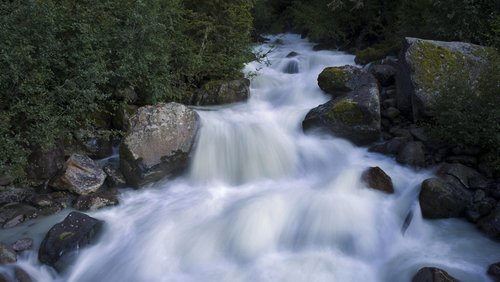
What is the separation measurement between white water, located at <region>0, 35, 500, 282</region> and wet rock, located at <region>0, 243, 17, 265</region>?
0.16 meters

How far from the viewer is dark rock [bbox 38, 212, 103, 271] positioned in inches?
235

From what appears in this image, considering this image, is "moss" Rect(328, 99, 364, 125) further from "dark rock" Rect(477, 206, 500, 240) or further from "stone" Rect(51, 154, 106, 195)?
"stone" Rect(51, 154, 106, 195)

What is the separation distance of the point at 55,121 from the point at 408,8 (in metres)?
10.2

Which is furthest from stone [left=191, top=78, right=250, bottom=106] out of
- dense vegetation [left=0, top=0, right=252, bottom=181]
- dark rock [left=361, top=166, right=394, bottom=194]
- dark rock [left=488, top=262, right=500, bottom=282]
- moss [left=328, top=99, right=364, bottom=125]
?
dark rock [left=488, top=262, right=500, bottom=282]

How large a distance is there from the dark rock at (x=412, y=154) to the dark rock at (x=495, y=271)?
2557 mm

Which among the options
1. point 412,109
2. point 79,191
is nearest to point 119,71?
point 79,191

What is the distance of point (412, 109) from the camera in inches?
346

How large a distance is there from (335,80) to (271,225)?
481cm

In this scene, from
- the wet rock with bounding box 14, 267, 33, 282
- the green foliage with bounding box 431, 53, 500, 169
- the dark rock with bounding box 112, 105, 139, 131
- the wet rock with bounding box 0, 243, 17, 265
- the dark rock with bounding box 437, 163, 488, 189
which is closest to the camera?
the wet rock with bounding box 14, 267, 33, 282

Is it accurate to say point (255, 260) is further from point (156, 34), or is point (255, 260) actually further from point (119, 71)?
point (156, 34)

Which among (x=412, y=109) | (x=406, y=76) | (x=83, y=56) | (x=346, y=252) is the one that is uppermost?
(x=83, y=56)

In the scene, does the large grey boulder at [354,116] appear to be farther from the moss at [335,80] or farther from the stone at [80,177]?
the stone at [80,177]

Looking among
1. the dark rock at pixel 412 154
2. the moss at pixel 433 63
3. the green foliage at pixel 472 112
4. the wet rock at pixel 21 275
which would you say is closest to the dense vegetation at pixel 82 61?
the wet rock at pixel 21 275

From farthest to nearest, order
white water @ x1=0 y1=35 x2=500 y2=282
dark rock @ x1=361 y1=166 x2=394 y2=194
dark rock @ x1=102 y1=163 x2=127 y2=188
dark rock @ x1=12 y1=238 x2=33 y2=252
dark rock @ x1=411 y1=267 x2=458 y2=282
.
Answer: dark rock @ x1=102 y1=163 x2=127 y2=188 → dark rock @ x1=361 y1=166 x2=394 y2=194 → dark rock @ x1=12 y1=238 x2=33 y2=252 → white water @ x1=0 y1=35 x2=500 y2=282 → dark rock @ x1=411 y1=267 x2=458 y2=282
